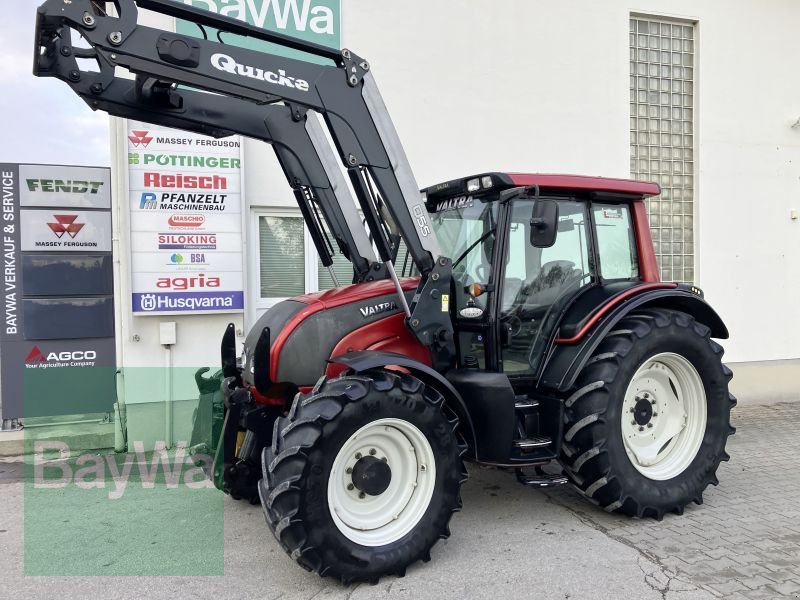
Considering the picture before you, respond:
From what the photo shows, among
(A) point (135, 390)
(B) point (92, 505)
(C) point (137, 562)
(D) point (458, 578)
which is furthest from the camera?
(A) point (135, 390)

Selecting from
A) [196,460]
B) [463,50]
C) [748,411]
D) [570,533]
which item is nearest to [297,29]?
[463,50]

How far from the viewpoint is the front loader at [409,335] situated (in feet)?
11.0

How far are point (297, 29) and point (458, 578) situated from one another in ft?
17.9

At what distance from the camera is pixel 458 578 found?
3.54 meters

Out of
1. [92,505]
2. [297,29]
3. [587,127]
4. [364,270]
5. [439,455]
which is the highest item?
[297,29]

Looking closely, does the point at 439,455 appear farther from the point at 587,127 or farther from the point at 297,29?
the point at 587,127

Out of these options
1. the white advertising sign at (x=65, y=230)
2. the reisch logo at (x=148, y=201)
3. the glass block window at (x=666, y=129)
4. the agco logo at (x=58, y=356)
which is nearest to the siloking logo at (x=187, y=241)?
the reisch logo at (x=148, y=201)

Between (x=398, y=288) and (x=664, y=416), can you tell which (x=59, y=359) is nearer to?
(x=398, y=288)

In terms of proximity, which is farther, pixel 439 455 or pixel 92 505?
pixel 92 505

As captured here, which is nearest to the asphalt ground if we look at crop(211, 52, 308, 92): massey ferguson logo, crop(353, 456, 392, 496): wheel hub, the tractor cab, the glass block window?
crop(353, 456, 392, 496): wheel hub

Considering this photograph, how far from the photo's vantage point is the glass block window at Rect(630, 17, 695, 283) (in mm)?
8297

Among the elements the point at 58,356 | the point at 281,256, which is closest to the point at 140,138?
the point at 281,256

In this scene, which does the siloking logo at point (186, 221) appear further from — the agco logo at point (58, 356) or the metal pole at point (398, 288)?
the metal pole at point (398, 288)

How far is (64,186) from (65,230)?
0.42 m
